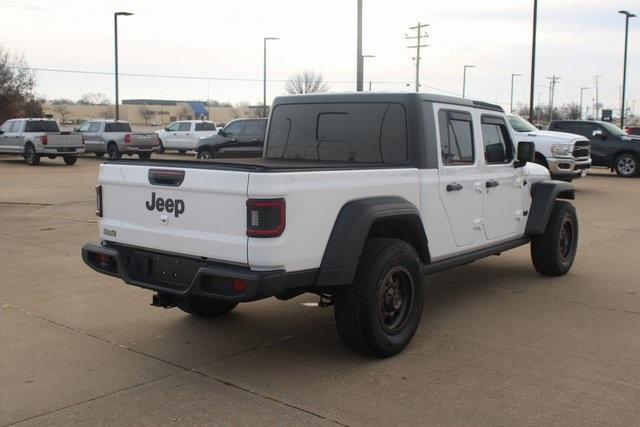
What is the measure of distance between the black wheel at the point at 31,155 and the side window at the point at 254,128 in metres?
9.35

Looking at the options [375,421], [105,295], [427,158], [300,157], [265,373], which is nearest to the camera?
[375,421]

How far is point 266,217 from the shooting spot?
398cm

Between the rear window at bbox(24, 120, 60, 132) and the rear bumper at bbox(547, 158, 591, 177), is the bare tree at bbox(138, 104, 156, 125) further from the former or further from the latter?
the rear bumper at bbox(547, 158, 591, 177)

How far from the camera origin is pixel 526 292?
680 centimetres

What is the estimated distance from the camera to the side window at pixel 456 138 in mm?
5496

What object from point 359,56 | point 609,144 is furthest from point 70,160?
point 609,144

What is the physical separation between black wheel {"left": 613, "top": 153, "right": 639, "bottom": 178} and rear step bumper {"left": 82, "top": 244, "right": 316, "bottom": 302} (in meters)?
20.6

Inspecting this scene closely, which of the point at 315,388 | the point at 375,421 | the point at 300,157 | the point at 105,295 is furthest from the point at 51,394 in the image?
the point at 300,157

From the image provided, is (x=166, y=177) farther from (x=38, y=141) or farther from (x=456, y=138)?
(x=38, y=141)

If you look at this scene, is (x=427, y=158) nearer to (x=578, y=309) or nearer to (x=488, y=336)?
(x=488, y=336)

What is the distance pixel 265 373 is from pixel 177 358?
2.42 ft

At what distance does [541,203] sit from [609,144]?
1675cm

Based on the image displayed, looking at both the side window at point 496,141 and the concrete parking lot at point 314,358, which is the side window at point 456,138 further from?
the concrete parking lot at point 314,358

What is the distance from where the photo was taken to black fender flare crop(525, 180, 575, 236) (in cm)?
693
